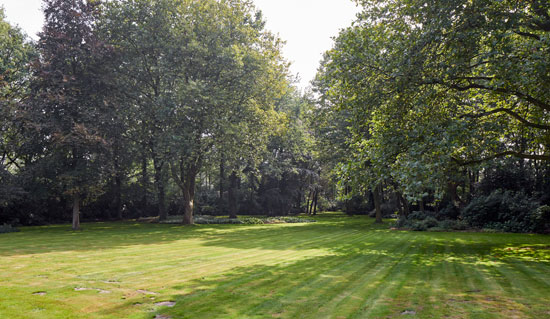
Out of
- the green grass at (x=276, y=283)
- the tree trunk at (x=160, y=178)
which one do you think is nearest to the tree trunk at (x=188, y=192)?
the tree trunk at (x=160, y=178)

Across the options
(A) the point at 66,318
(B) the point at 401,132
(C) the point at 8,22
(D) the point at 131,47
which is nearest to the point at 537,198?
(B) the point at 401,132

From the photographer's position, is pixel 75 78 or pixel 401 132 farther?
pixel 75 78

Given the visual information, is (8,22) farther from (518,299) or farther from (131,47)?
(518,299)

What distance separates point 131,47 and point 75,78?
455 centimetres

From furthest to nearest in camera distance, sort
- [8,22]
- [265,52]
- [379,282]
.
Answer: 1. [8,22]
2. [265,52]
3. [379,282]

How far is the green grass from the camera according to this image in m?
5.39

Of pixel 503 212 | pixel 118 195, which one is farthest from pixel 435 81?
pixel 118 195

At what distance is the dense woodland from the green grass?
2.74 metres

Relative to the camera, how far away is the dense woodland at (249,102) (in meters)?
11.0

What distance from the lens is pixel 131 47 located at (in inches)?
971

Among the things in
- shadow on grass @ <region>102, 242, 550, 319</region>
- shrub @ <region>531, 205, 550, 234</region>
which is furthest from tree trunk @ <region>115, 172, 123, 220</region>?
shrub @ <region>531, 205, 550, 234</region>

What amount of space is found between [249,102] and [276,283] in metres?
19.6

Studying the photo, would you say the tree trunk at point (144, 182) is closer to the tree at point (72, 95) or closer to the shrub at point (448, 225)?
the tree at point (72, 95)

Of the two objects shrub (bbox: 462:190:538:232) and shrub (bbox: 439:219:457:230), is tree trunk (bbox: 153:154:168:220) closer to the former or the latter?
shrub (bbox: 439:219:457:230)
